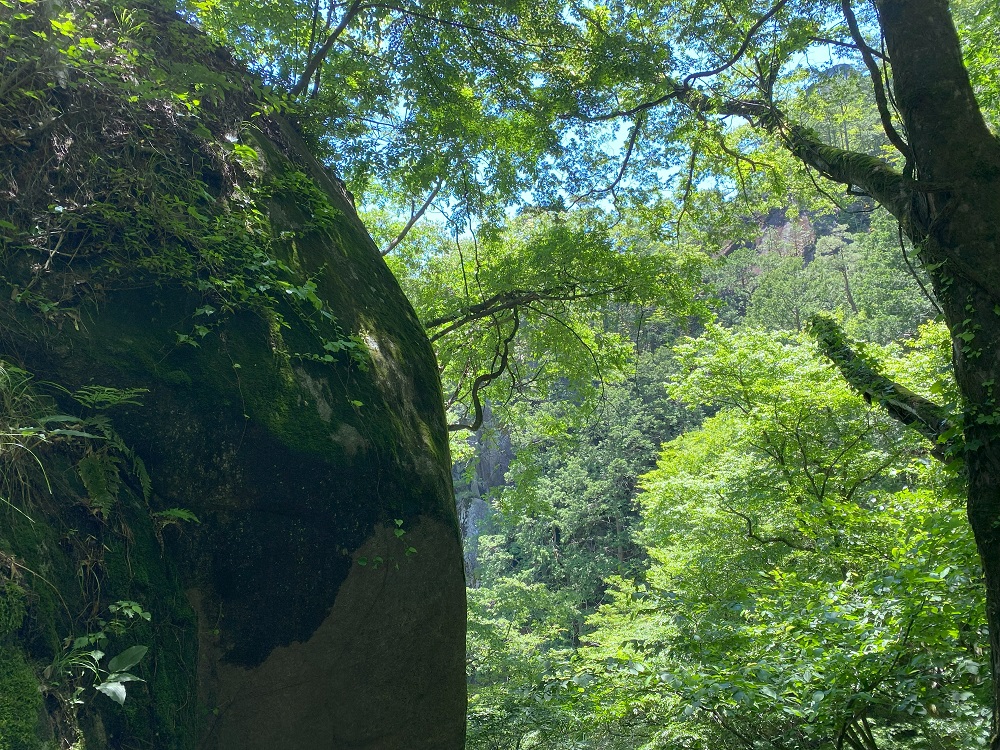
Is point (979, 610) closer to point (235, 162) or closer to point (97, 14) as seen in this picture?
point (235, 162)

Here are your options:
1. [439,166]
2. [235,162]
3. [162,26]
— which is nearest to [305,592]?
[235,162]

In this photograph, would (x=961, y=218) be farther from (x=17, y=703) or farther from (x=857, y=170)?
(x=17, y=703)

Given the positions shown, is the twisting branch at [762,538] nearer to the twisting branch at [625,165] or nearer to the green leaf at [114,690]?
the twisting branch at [625,165]

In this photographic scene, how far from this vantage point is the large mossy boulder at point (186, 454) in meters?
2.41

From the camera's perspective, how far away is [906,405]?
13.0ft

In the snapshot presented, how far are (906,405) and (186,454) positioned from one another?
413cm

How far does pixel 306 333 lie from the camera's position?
3.48m

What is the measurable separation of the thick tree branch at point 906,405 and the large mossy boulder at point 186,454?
269 cm

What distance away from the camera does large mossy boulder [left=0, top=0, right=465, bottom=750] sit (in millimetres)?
2408

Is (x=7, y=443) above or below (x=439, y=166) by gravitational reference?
below

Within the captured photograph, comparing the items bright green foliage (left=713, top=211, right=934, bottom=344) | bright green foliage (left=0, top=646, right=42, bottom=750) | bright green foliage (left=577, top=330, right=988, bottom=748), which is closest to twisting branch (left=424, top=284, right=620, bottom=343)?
bright green foliage (left=577, top=330, right=988, bottom=748)

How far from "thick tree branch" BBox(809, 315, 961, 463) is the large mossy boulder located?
8.83ft

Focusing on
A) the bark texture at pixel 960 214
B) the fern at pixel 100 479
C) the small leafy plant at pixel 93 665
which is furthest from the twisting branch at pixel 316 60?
the small leafy plant at pixel 93 665

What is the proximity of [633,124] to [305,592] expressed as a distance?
6788mm
